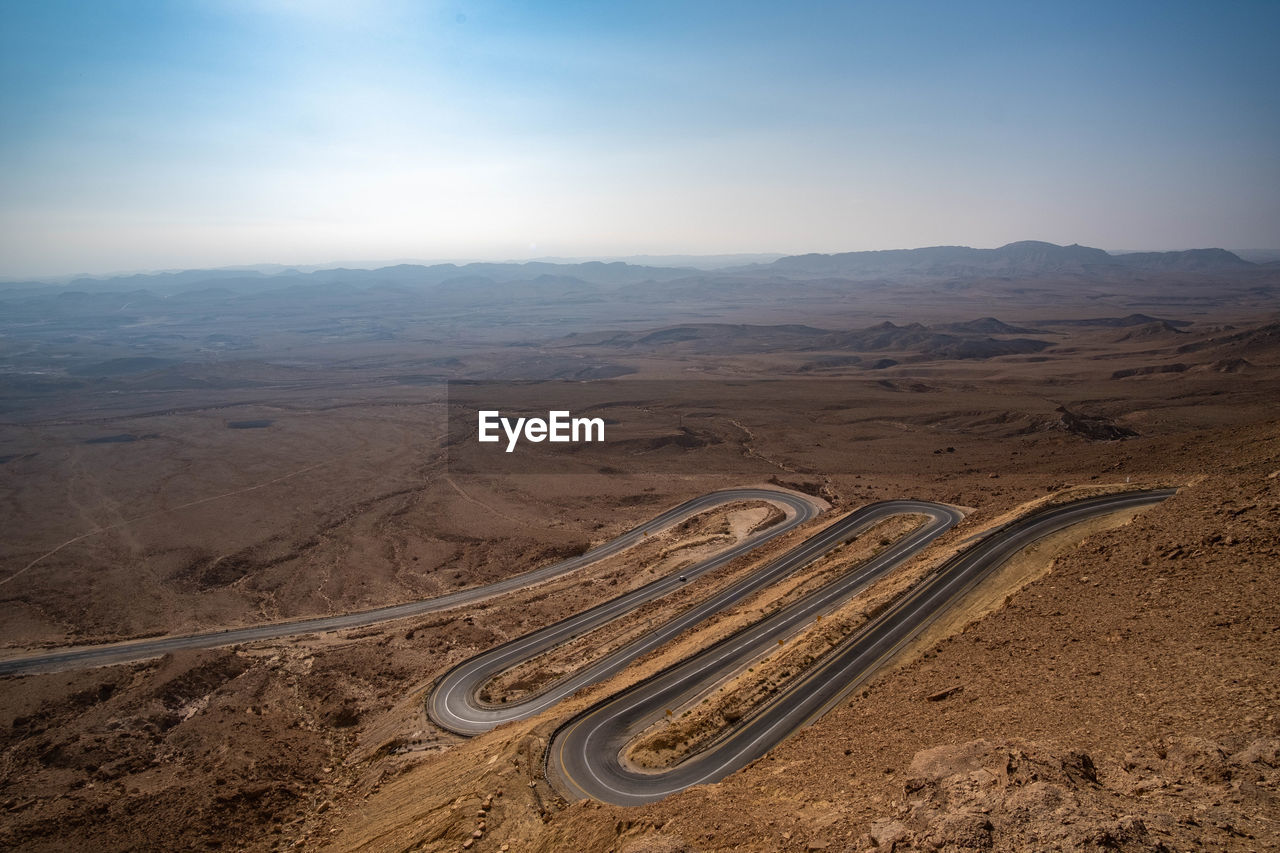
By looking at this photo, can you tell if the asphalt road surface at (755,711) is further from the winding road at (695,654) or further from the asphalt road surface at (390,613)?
the asphalt road surface at (390,613)

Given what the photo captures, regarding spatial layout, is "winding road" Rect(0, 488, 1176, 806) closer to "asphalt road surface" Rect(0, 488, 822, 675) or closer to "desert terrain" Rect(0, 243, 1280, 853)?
"asphalt road surface" Rect(0, 488, 822, 675)

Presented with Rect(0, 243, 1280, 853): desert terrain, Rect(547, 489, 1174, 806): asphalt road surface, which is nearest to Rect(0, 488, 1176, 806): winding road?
Rect(547, 489, 1174, 806): asphalt road surface

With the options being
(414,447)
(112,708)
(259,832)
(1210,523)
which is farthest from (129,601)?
(1210,523)

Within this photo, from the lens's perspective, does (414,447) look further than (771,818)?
Yes

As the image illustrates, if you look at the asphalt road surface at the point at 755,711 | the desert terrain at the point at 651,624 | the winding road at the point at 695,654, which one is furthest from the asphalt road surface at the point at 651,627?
the asphalt road surface at the point at 755,711

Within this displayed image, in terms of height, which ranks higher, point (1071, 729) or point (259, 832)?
point (1071, 729)

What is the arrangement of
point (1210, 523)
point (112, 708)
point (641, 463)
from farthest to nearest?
point (641, 463) → point (112, 708) → point (1210, 523)

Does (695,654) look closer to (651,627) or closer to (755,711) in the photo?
(755,711)

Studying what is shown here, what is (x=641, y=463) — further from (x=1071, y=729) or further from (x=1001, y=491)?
(x=1071, y=729)
